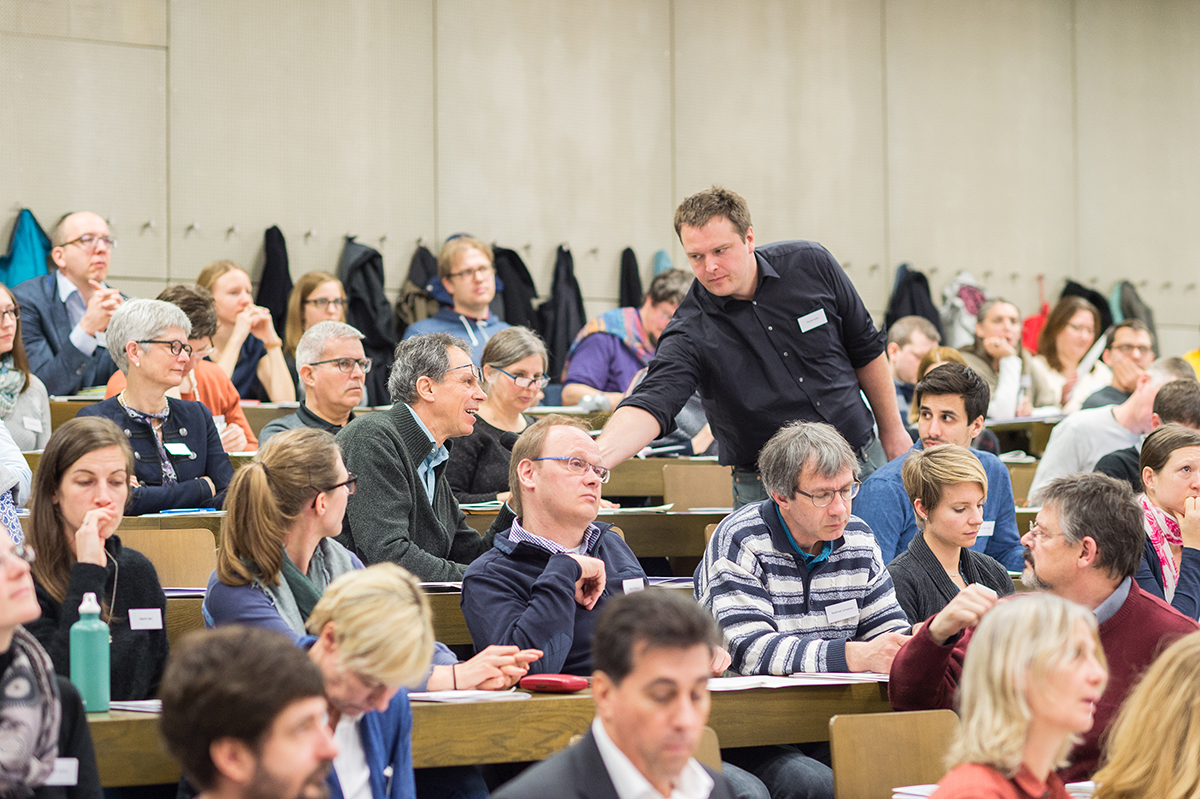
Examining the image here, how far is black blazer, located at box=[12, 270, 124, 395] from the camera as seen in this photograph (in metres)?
5.18

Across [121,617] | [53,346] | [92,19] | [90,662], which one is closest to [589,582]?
[121,617]

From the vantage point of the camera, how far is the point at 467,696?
2.52m

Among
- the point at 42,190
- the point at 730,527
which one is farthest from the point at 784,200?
the point at 730,527

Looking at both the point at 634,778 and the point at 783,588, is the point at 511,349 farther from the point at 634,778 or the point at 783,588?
the point at 634,778

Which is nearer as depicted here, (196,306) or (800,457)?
(800,457)

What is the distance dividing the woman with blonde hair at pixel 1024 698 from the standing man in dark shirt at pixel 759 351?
1.93m

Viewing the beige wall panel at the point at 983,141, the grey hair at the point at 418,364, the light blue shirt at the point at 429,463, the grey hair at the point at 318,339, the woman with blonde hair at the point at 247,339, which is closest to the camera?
the light blue shirt at the point at 429,463

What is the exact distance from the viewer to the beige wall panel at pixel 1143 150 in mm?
9047

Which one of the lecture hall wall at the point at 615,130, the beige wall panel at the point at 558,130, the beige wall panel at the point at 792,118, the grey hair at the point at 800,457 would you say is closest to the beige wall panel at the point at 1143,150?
the lecture hall wall at the point at 615,130

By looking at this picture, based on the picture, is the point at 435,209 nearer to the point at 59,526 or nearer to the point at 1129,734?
the point at 59,526

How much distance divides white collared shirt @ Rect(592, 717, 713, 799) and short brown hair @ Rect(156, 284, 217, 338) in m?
3.38

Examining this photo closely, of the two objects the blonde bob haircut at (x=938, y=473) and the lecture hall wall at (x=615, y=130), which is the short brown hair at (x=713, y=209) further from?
the lecture hall wall at (x=615, y=130)

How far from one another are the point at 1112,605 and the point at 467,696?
1364 mm

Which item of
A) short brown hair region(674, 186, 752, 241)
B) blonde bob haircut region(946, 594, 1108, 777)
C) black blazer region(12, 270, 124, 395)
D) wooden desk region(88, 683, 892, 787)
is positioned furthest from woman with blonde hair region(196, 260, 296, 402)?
blonde bob haircut region(946, 594, 1108, 777)
